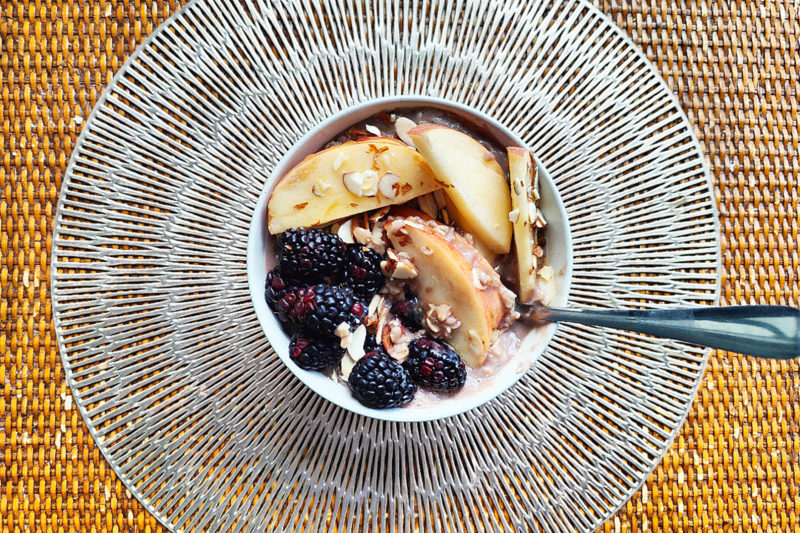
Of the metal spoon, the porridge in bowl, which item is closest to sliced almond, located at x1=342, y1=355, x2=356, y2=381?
the porridge in bowl

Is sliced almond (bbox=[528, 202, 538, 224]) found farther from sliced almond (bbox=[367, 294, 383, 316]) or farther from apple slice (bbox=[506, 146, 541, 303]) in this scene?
sliced almond (bbox=[367, 294, 383, 316])

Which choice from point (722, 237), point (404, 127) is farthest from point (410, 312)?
point (722, 237)

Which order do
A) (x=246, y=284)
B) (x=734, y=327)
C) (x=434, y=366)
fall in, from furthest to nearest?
(x=246, y=284) < (x=434, y=366) < (x=734, y=327)

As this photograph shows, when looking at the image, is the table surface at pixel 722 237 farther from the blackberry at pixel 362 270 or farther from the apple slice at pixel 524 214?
the blackberry at pixel 362 270

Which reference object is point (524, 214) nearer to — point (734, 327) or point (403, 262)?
point (403, 262)

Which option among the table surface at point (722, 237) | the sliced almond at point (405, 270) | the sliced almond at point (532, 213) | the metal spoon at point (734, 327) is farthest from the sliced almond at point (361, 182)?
the table surface at point (722, 237)

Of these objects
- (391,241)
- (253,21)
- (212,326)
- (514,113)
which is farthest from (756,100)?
(212,326)
